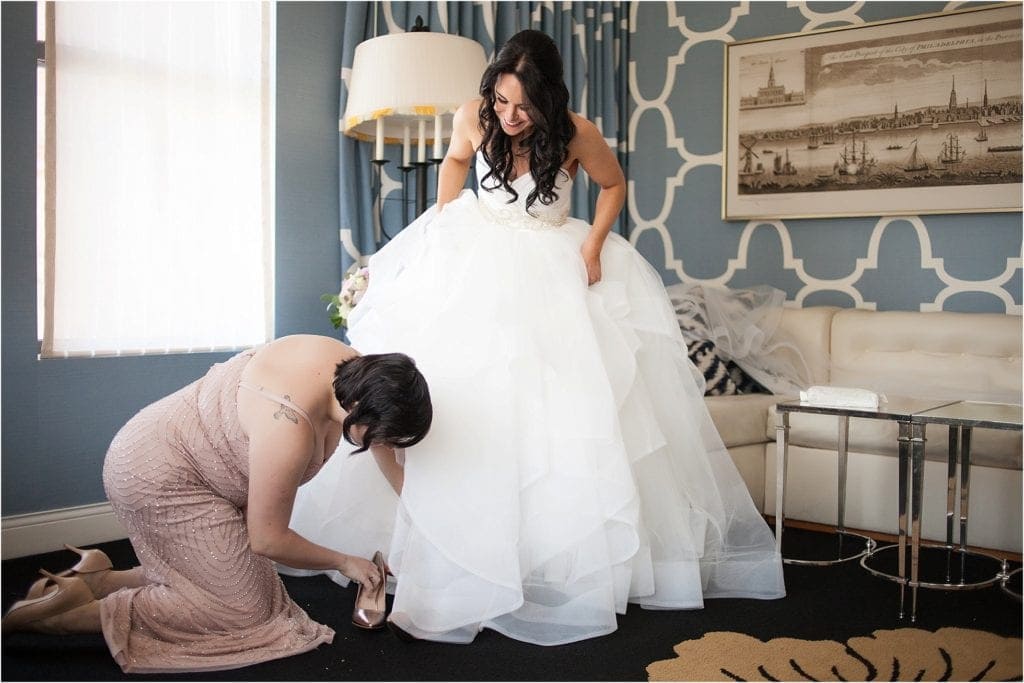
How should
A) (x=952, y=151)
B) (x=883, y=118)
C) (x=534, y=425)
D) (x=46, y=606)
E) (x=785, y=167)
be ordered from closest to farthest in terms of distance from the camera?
(x=46, y=606)
(x=534, y=425)
(x=952, y=151)
(x=883, y=118)
(x=785, y=167)

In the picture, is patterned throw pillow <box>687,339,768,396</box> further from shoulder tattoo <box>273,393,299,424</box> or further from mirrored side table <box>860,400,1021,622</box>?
shoulder tattoo <box>273,393,299,424</box>

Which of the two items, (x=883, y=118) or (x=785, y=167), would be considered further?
(x=785, y=167)

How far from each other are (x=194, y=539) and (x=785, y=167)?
3.35 meters

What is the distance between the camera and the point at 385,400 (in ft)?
6.61

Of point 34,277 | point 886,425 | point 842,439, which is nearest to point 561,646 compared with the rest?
point 842,439

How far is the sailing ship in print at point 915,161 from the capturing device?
4137mm

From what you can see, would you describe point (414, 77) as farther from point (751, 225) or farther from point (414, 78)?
point (751, 225)

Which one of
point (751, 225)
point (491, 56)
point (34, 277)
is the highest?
point (491, 56)

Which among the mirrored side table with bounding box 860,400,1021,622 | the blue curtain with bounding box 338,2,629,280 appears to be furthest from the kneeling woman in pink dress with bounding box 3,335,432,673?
the blue curtain with bounding box 338,2,629,280

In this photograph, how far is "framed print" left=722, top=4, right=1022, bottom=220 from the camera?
3975 millimetres

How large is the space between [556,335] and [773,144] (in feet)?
8.31

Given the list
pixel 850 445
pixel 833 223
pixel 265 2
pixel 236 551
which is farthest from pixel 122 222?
pixel 833 223

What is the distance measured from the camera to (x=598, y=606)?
7.59 feet

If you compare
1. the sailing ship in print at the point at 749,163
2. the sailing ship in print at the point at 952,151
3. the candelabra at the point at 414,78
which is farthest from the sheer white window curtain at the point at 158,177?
the sailing ship in print at the point at 952,151
